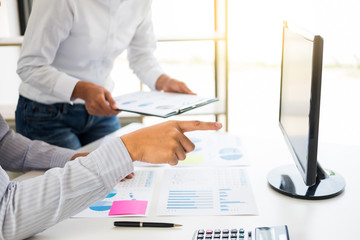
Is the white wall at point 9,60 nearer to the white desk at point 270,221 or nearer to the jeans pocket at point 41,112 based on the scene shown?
the jeans pocket at point 41,112

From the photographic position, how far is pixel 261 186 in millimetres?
1156

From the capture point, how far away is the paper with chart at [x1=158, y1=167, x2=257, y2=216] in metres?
1.02

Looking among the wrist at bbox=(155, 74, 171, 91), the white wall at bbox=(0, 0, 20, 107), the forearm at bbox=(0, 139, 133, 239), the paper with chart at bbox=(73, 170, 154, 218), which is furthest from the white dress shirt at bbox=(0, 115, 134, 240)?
the white wall at bbox=(0, 0, 20, 107)

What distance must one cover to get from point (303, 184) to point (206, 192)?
0.91ft

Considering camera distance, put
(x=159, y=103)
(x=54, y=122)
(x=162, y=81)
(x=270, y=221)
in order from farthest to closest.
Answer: (x=162, y=81) → (x=54, y=122) → (x=159, y=103) → (x=270, y=221)

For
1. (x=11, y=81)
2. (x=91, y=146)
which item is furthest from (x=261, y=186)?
(x=11, y=81)

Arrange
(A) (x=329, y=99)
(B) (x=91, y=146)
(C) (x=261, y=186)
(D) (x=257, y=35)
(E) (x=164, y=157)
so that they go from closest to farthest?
(E) (x=164, y=157), (C) (x=261, y=186), (B) (x=91, y=146), (A) (x=329, y=99), (D) (x=257, y=35)

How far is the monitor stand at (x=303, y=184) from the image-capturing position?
1069 mm

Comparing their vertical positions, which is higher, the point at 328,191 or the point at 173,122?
the point at 173,122

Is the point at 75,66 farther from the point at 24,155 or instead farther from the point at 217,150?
the point at 217,150

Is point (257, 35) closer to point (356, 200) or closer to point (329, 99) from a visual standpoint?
point (329, 99)

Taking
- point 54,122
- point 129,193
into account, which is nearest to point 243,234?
point 129,193

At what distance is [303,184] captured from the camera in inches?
44.8

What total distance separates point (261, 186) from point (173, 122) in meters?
→ 0.37
